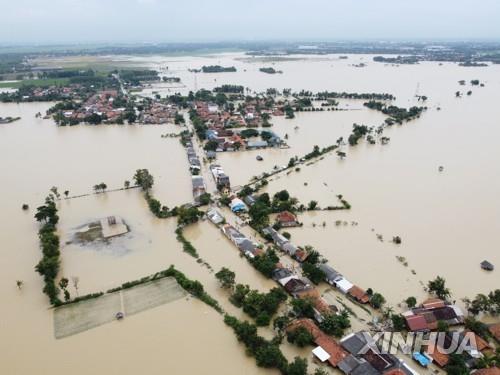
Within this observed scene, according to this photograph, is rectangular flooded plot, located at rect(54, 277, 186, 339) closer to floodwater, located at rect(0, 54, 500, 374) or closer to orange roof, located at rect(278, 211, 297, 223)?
floodwater, located at rect(0, 54, 500, 374)

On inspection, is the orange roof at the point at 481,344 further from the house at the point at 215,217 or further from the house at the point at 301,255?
the house at the point at 215,217

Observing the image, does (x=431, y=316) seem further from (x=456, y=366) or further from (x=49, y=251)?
(x=49, y=251)

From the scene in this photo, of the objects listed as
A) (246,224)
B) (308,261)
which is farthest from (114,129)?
(308,261)

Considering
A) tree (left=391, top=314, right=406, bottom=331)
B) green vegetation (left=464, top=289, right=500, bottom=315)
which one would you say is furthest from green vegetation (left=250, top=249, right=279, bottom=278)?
green vegetation (left=464, top=289, right=500, bottom=315)

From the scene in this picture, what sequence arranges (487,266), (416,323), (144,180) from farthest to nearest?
(144,180), (487,266), (416,323)

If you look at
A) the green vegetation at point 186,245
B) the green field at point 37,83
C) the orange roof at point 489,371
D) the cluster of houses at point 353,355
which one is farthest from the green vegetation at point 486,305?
the green field at point 37,83

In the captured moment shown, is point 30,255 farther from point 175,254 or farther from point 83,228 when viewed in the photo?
point 175,254

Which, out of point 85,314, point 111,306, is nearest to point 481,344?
point 111,306
